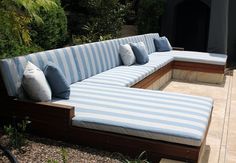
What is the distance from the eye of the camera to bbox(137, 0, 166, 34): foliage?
551 inches

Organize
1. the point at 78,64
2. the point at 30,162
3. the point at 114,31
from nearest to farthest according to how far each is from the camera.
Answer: the point at 30,162
the point at 78,64
the point at 114,31

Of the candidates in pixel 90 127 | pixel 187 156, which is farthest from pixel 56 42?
pixel 187 156

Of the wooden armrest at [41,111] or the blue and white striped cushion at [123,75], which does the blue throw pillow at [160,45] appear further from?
the wooden armrest at [41,111]

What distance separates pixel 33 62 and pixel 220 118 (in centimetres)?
360

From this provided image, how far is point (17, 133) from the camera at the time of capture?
425 centimetres

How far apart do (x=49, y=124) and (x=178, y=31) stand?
11.7 m

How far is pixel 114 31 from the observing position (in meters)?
12.6

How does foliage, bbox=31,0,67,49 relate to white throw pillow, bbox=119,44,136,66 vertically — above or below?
above

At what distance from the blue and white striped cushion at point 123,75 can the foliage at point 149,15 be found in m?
6.46

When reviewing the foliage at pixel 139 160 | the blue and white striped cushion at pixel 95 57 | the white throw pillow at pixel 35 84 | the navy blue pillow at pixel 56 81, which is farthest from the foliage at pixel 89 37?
the foliage at pixel 139 160

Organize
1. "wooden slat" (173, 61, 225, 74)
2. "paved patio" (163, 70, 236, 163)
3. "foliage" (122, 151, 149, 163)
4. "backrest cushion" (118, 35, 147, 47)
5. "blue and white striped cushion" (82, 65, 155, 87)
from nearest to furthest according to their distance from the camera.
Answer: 1. "foliage" (122, 151, 149, 163)
2. "paved patio" (163, 70, 236, 163)
3. "blue and white striped cushion" (82, 65, 155, 87)
4. "backrest cushion" (118, 35, 147, 47)
5. "wooden slat" (173, 61, 225, 74)

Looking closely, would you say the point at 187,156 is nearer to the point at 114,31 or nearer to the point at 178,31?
the point at 114,31

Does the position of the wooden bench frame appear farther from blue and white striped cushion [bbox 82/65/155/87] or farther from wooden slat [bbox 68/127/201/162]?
blue and white striped cushion [bbox 82/65/155/87]

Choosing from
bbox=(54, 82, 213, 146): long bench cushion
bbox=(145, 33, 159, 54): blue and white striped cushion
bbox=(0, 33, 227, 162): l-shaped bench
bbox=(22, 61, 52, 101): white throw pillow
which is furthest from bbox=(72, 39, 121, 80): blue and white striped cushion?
bbox=(145, 33, 159, 54): blue and white striped cushion
